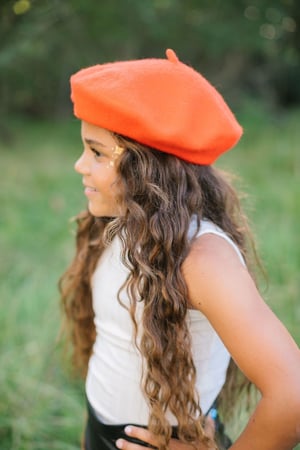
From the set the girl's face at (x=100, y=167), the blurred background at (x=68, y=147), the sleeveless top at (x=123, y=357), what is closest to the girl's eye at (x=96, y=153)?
the girl's face at (x=100, y=167)

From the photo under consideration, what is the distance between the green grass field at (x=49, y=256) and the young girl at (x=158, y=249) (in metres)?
0.55

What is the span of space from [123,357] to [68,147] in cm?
787

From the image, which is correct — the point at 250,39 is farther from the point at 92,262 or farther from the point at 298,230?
the point at 92,262

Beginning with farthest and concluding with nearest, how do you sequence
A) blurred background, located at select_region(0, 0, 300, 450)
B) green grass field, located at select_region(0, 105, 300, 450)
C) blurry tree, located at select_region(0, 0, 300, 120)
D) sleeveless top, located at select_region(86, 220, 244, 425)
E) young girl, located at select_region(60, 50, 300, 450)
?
1. blurry tree, located at select_region(0, 0, 300, 120)
2. blurred background, located at select_region(0, 0, 300, 450)
3. green grass field, located at select_region(0, 105, 300, 450)
4. sleeveless top, located at select_region(86, 220, 244, 425)
5. young girl, located at select_region(60, 50, 300, 450)

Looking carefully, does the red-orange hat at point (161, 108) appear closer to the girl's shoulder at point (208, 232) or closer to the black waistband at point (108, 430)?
the girl's shoulder at point (208, 232)

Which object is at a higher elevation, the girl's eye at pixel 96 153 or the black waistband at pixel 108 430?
the girl's eye at pixel 96 153

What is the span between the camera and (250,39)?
944 centimetres

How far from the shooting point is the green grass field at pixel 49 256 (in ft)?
7.93

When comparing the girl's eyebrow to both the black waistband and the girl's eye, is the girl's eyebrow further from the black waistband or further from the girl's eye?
the black waistband

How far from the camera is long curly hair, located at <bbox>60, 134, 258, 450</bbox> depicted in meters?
1.27

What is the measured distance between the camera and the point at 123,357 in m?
1.41

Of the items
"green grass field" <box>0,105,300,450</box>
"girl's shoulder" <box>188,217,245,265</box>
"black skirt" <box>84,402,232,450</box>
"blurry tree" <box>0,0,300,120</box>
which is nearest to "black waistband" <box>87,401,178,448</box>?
"black skirt" <box>84,402,232,450</box>

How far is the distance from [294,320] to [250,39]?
293 inches

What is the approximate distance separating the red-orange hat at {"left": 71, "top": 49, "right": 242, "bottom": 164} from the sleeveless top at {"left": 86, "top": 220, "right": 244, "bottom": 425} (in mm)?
209
